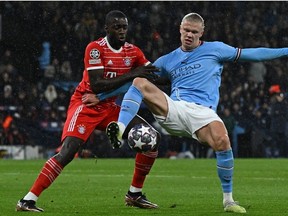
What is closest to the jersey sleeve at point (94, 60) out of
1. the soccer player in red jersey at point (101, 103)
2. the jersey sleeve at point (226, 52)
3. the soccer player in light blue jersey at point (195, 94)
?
the soccer player in red jersey at point (101, 103)

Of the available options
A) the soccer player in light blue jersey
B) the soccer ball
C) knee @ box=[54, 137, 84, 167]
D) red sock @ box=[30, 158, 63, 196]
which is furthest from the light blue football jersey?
red sock @ box=[30, 158, 63, 196]

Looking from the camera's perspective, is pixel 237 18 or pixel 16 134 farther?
pixel 237 18

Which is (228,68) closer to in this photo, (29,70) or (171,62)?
(29,70)

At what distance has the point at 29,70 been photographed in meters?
26.8

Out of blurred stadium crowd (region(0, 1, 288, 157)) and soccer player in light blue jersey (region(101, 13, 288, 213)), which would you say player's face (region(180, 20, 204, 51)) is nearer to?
soccer player in light blue jersey (region(101, 13, 288, 213))

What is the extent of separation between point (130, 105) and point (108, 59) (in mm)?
859

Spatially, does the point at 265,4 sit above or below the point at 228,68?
above

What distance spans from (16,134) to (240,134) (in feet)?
20.1

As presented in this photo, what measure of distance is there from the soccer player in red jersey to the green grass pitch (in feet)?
0.94

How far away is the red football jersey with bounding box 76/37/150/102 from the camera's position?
31.9ft

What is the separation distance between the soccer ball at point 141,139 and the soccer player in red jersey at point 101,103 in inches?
23.6

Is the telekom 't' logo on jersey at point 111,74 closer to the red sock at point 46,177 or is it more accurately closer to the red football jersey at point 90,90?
the red football jersey at point 90,90

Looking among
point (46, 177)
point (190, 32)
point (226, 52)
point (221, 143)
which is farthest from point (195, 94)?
point (46, 177)

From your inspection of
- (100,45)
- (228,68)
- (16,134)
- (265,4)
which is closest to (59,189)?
(100,45)
